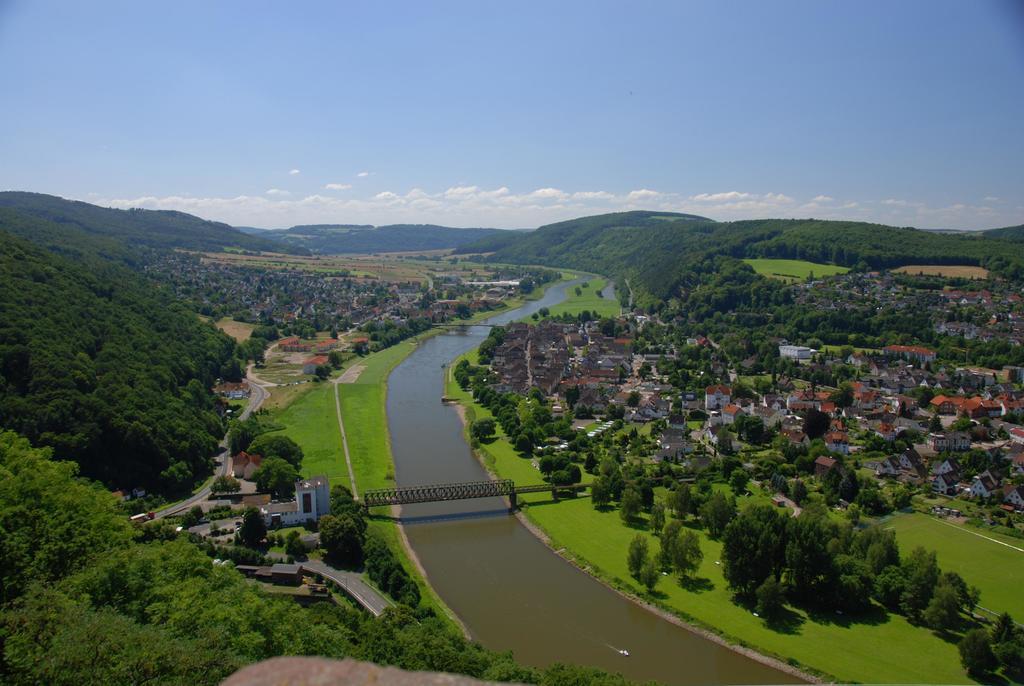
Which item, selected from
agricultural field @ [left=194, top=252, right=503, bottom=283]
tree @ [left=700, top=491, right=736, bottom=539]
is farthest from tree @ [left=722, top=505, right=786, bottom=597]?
agricultural field @ [left=194, top=252, right=503, bottom=283]

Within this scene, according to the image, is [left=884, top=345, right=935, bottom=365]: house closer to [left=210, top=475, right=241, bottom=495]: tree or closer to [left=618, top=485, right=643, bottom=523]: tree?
[left=618, top=485, right=643, bottom=523]: tree

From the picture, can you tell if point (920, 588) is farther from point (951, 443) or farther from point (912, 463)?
point (951, 443)

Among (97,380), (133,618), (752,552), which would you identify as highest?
(133,618)

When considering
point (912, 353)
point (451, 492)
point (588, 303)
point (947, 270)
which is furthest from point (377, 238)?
point (451, 492)

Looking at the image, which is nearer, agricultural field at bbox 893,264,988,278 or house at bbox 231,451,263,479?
house at bbox 231,451,263,479

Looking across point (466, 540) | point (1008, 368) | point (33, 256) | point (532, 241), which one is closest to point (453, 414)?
point (466, 540)

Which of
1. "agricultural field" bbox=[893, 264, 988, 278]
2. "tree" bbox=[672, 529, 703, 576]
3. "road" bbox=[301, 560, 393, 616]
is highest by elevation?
"agricultural field" bbox=[893, 264, 988, 278]

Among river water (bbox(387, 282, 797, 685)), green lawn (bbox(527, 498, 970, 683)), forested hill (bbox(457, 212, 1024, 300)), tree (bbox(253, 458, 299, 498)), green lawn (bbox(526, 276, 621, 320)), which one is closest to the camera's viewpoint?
green lawn (bbox(527, 498, 970, 683))

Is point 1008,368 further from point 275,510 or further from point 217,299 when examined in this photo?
point 217,299
